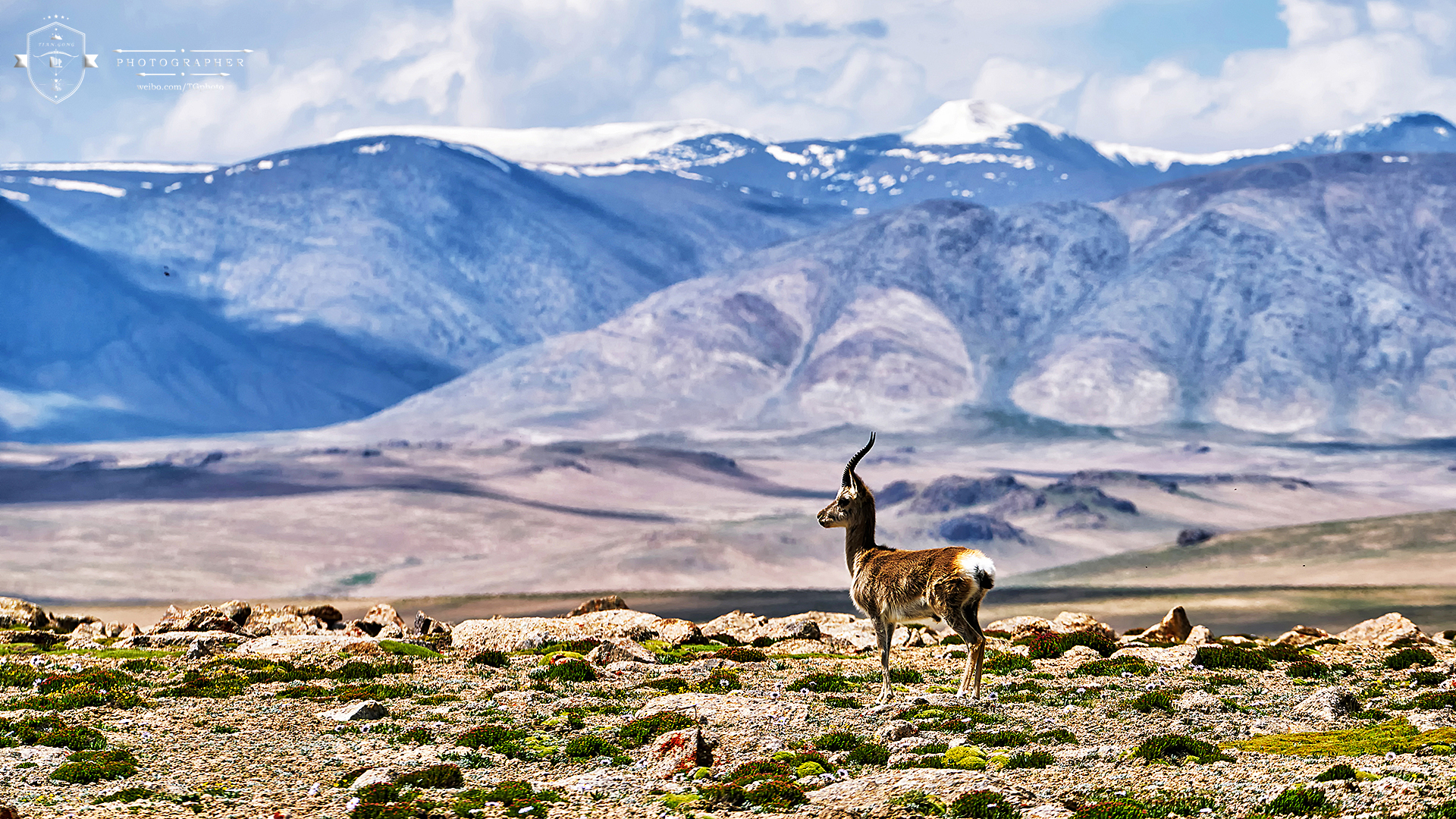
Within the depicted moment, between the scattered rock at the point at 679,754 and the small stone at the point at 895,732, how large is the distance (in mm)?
2119

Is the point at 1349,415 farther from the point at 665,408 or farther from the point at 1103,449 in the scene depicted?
the point at 665,408

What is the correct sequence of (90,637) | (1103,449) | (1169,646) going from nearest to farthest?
(1169,646) < (90,637) < (1103,449)

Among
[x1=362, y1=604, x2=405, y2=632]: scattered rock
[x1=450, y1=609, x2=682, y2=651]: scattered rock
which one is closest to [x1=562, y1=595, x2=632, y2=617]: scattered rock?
[x1=450, y1=609, x2=682, y2=651]: scattered rock

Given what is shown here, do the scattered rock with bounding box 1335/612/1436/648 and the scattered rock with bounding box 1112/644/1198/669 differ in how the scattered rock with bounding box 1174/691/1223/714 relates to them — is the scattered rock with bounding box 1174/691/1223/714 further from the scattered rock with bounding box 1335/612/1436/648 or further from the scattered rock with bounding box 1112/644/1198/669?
the scattered rock with bounding box 1335/612/1436/648

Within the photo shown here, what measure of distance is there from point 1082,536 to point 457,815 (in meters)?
122

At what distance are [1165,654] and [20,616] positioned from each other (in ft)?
98.8

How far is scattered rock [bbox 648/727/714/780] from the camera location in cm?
1639

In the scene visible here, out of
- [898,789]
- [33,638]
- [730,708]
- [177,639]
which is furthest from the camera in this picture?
[33,638]

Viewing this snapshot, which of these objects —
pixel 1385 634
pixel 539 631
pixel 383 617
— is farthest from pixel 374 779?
pixel 1385 634

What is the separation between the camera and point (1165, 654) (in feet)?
90.3

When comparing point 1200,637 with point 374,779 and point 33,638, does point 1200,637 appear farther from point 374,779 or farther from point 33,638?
point 33,638

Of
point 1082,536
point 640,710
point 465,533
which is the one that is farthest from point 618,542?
point 640,710

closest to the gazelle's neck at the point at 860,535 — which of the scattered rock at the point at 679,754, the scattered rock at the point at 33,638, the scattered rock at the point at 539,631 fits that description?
the scattered rock at the point at 679,754

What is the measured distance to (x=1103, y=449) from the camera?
179625mm
